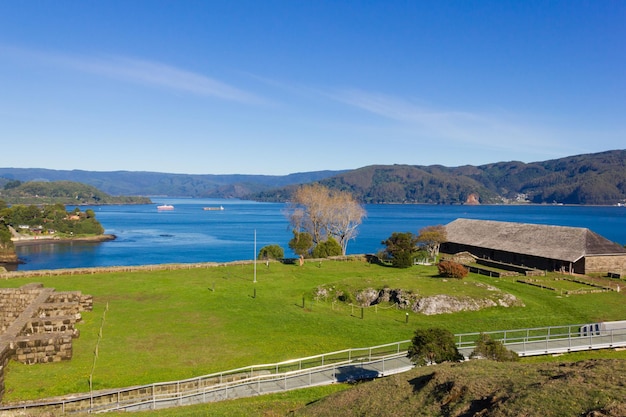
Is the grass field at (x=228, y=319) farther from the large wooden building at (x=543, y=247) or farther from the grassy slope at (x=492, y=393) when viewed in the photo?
the grassy slope at (x=492, y=393)

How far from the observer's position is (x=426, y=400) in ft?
42.9

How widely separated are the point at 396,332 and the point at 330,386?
10.4 m

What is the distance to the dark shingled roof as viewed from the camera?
51.7 metres

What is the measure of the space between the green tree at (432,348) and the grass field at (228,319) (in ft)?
21.2

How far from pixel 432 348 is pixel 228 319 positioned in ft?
50.8

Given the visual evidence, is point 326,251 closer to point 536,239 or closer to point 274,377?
point 536,239

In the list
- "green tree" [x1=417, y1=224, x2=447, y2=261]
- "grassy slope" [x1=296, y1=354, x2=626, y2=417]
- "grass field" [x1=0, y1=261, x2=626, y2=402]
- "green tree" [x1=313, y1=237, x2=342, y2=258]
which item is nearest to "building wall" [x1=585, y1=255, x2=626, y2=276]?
"grass field" [x1=0, y1=261, x2=626, y2=402]

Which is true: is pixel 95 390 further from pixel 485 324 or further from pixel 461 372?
pixel 485 324

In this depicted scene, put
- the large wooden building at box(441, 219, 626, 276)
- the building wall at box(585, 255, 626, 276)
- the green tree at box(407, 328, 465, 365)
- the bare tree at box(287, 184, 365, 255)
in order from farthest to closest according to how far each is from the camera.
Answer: the bare tree at box(287, 184, 365, 255)
the large wooden building at box(441, 219, 626, 276)
the building wall at box(585, 255, 626, 276)
the green tree at box(407, 328, 465, 365)

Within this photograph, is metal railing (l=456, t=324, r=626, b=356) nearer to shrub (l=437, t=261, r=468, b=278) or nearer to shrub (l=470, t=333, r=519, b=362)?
shrub (l=470, t=333, r=519, b=362)

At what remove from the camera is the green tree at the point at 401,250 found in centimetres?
5478

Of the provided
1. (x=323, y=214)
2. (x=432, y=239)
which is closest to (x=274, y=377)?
(x=432, y=239)

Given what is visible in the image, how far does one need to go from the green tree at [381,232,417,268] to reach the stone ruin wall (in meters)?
34.1

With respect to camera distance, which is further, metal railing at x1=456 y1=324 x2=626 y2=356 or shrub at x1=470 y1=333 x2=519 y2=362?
metal railing at x1=456 y1=324 x2=626 y2=356
